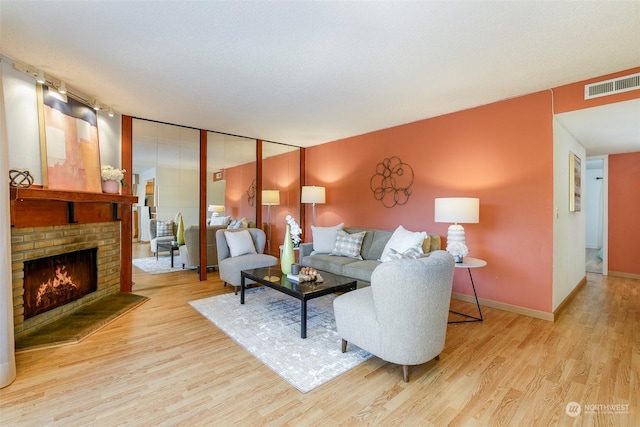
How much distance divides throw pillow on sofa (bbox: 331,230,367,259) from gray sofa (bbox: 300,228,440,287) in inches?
3.2

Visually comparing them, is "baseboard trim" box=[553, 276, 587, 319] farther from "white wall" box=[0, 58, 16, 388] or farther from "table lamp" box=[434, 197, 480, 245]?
"white wall" box=[0, 58, 16, 388]

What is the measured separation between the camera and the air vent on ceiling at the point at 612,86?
2.63 metres

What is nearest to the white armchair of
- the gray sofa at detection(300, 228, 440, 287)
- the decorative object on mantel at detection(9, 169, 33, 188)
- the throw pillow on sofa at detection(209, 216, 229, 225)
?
the gray sofa at detection(300, 228, 440, 287)

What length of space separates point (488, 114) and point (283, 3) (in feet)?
9.47

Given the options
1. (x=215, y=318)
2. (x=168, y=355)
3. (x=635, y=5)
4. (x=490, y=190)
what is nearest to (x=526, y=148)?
(x=490, y=190)

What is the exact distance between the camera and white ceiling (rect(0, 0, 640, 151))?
189 centimetres

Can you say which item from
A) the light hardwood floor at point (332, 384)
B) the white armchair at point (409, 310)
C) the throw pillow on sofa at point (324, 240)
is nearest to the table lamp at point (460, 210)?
the light hardwood floor at point (332, 384)

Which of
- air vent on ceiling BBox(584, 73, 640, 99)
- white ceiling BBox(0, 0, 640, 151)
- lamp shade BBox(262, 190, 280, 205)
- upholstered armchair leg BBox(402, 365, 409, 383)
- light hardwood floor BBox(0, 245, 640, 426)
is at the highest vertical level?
white ceiling BBox(0, 0, 640, 151)

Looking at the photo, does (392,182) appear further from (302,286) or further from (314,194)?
(302,286)

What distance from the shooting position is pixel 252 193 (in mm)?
5535

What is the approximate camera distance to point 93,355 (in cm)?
235

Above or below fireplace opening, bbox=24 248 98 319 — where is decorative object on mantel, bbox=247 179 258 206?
above

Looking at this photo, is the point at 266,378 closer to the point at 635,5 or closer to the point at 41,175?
the point at 41,175

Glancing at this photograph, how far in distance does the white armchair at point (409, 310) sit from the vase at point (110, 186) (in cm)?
338
